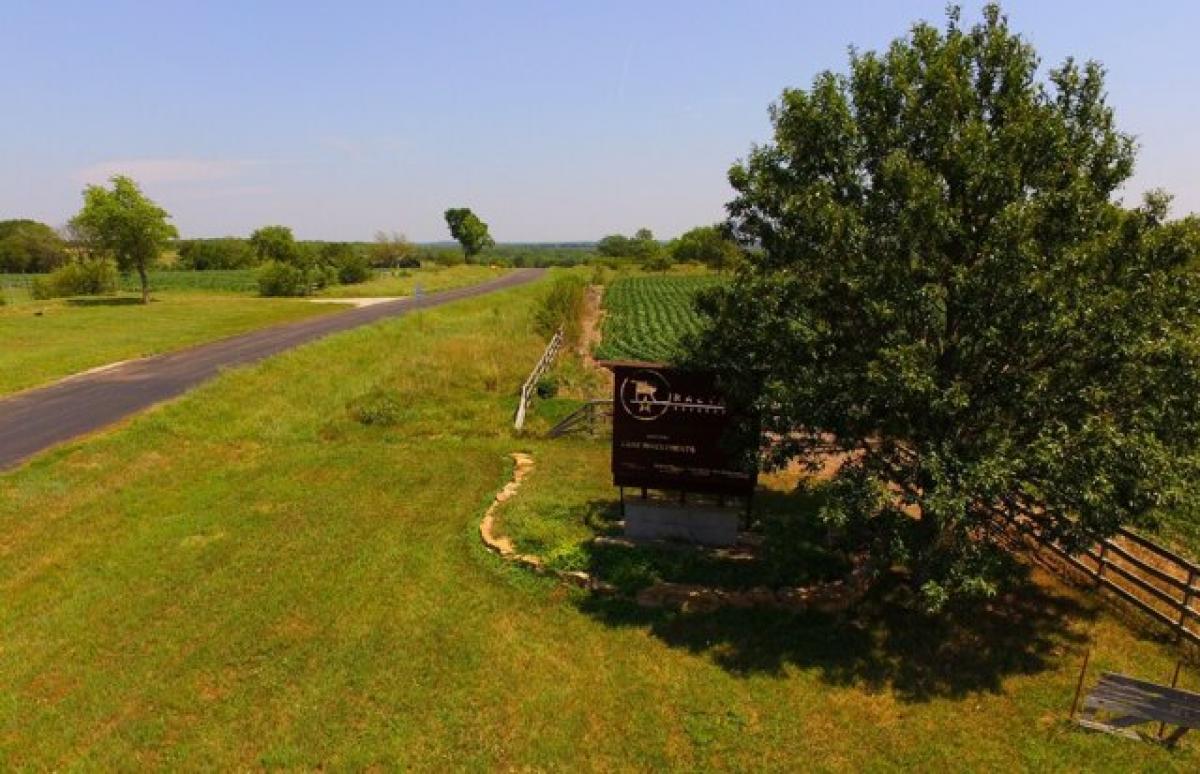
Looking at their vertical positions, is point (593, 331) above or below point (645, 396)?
below

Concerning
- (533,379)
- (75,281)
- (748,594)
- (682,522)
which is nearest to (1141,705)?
(748,594)

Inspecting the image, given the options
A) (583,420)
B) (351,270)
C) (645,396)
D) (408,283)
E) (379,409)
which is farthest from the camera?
(351,270)

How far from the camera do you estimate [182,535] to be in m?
16.7

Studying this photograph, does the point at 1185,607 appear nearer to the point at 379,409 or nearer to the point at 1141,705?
the point at 1141,705

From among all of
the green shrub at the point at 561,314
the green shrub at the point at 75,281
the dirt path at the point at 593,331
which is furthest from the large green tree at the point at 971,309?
the green shrub at the point at 75,281

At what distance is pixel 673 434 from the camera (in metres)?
15.0

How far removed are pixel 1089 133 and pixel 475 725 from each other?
13769 mm

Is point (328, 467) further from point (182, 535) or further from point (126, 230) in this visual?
point (126, 230)

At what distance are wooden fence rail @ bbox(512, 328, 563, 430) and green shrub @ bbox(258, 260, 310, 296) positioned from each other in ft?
143

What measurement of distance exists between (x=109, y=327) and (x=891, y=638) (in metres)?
52.9

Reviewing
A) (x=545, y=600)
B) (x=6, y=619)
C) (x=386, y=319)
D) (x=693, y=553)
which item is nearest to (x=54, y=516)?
(x=6, y=619)

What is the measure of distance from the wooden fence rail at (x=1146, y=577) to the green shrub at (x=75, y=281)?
80.3 m

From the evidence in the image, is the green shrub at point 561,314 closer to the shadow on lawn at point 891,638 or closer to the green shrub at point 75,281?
the shadow on lawn at point 891,638

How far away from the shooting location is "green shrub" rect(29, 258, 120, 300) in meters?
66.9
